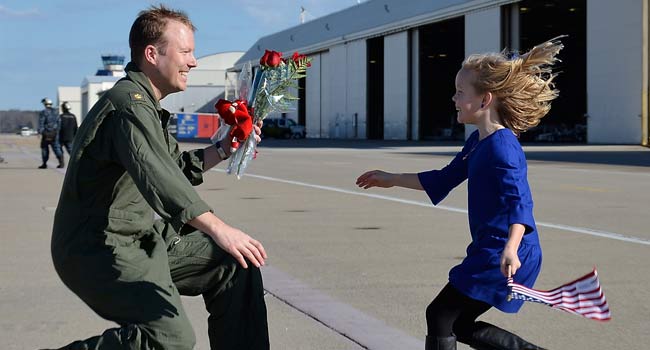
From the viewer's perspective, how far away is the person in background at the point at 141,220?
3.63 meters

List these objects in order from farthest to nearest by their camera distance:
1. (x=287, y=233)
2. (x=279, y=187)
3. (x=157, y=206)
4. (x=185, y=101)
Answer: (x=185, y=101) < (x=279, y=187) < (x=287, y=233) < (x=157, y=206)

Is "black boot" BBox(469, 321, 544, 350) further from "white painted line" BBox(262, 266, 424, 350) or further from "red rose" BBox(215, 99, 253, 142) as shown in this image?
"red rose" BBox(215, 99, 253, 142)

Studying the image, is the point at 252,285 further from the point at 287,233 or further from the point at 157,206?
the point at 287,233

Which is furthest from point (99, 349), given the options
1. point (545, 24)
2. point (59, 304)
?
point (545, 24)

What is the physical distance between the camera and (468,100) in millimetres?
4289

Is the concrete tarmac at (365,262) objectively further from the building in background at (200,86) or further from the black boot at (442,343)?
the building in background at (200,86)

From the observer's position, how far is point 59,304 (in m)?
6.66

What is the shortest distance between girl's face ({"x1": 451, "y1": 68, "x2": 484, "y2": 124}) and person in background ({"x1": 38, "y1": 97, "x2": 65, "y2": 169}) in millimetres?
21856

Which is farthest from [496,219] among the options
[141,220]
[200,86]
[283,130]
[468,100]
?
[200,86]

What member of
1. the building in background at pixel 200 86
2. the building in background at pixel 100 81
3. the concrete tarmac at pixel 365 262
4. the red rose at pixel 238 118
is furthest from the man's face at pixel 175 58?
the building in background at pixel 100 81

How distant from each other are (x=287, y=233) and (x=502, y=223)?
22.1 ft

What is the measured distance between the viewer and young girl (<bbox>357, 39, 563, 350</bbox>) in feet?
13.1

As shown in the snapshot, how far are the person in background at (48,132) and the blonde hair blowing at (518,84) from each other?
21.9m

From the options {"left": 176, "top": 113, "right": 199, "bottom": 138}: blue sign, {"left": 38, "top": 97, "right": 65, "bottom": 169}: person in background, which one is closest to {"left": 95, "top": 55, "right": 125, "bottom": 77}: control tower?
{"left": 176, "top": 113, "right": 199, "bottom": 138}: blue sign
